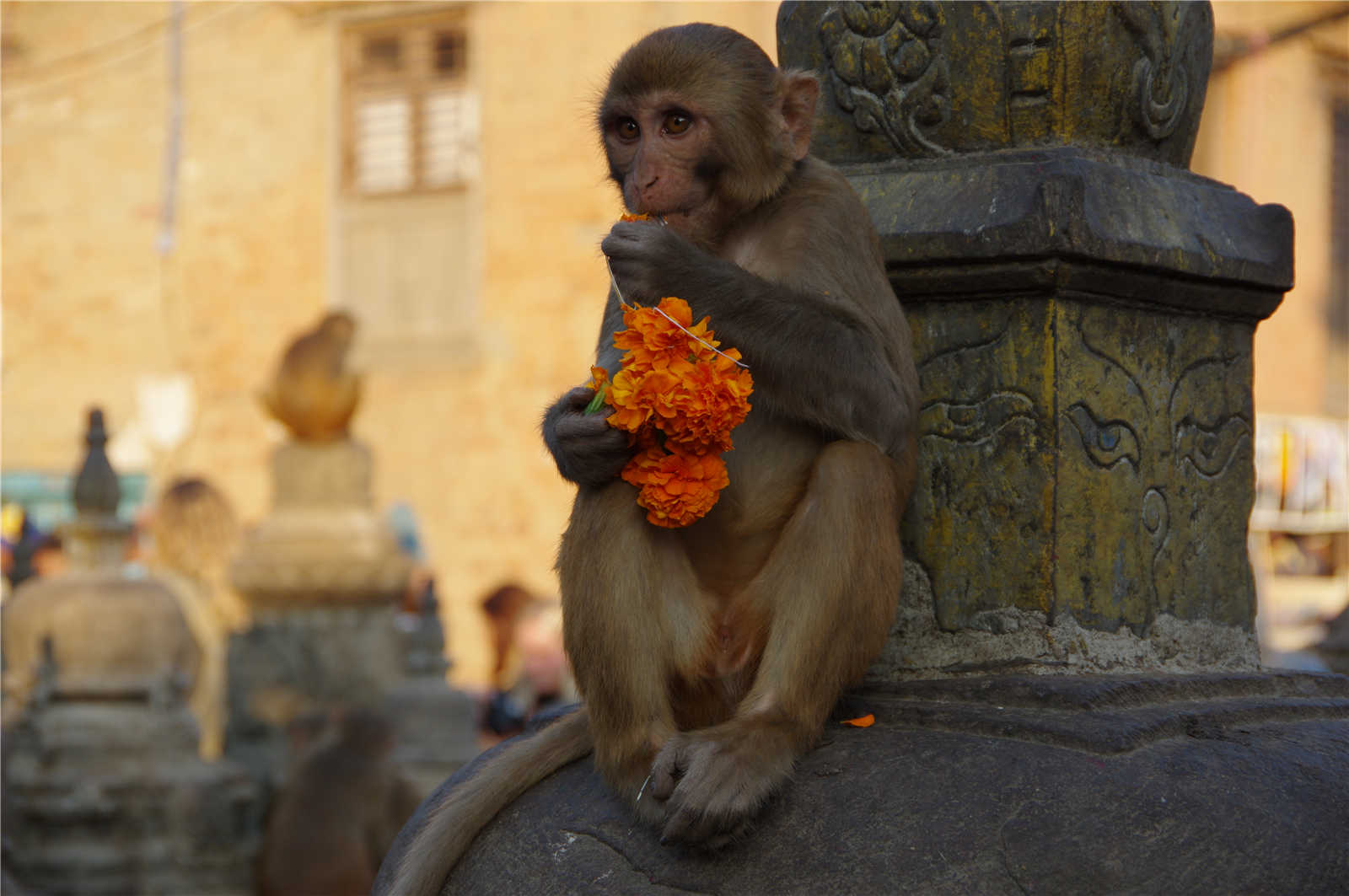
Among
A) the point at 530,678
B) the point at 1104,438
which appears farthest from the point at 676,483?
the point at 530,678

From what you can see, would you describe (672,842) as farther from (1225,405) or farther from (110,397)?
(110,397)

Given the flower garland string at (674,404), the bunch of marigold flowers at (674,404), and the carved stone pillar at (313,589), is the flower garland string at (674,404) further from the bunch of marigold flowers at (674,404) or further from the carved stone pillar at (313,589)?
the carved stone pillar at (313,589)

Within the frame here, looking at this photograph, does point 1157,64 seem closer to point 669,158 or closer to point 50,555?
point 669,158

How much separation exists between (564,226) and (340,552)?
17.3 feet

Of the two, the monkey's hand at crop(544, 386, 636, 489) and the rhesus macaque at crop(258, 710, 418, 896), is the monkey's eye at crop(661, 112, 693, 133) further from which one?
the rhesus macaque at crop(258, 710, 418, 896)

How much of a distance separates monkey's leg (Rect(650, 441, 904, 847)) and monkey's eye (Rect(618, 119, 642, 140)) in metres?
0.55

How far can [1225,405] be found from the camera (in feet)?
9.29

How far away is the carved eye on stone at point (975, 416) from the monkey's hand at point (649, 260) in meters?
0.58

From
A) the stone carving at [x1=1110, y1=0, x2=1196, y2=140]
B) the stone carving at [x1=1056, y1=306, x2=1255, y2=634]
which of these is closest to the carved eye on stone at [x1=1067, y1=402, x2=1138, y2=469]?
the stone carving at [x1=1056, y1=306, x2=1255, y2=634]

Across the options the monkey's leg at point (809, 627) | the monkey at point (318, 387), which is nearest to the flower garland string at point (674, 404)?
the monkey's leg at point (809, 627)

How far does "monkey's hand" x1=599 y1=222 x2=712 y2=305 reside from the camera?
2.27m

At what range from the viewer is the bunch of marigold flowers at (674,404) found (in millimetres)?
2219

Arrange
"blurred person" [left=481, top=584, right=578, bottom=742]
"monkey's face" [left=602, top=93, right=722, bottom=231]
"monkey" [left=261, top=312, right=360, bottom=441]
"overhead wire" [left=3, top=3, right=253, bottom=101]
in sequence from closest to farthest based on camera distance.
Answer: "monkey's face" [left=602, top=93, right=722, bottom=231]
"monkey" [left=261, top=312, right=360, bottom=441]
"blurred person" [left=481, top=584, right=578, bottom=742]
"overhead wire" [left=3, top=3, right=253, bottom=101]

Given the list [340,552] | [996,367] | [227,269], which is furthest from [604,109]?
[227,269]
